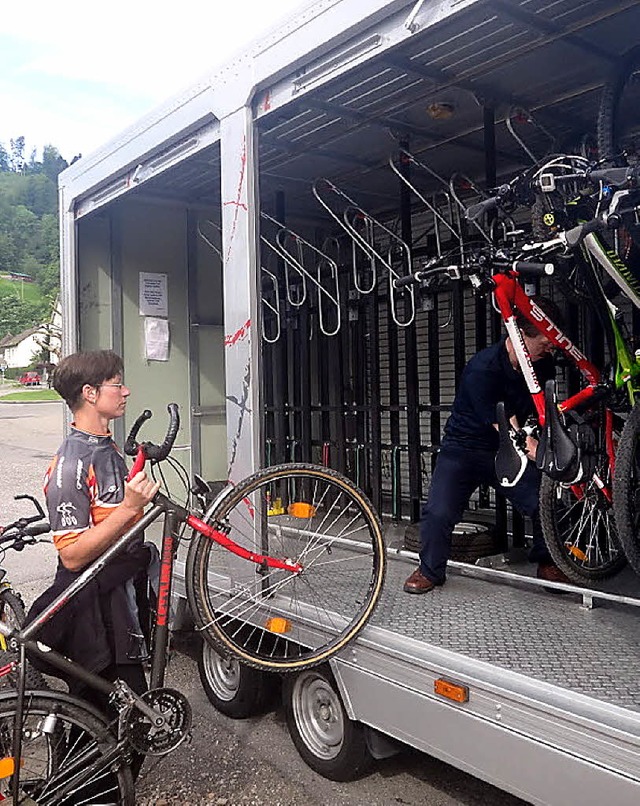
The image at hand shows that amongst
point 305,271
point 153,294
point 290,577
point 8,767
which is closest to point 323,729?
point 290,577

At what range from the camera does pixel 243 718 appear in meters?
3.76

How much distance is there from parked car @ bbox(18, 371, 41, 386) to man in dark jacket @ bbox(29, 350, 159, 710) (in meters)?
58.8

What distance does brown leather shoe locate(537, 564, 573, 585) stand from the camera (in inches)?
130

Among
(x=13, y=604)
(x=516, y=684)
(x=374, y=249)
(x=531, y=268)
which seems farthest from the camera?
(x=374, y=249)

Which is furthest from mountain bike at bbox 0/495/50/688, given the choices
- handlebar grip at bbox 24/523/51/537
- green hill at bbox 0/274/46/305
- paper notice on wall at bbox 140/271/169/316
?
green hill at bbox 0/274/46/305

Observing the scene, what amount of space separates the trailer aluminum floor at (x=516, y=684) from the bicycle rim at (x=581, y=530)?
0.13 m

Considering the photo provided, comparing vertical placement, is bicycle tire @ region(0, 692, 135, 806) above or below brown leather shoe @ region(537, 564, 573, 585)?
below

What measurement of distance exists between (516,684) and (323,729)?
124 cm

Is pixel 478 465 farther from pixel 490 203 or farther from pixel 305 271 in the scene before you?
pixel 305 271

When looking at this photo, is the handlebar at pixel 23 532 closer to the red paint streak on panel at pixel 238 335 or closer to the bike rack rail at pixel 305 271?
the red paint streak on panel at pixel 238 335

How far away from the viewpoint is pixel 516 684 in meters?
2.26

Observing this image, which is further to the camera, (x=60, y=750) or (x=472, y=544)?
(x=472, y=544)

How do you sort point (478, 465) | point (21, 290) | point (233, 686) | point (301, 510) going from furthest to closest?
point (21, 290), point (301, 510), point (233, 686), point (478, 465)

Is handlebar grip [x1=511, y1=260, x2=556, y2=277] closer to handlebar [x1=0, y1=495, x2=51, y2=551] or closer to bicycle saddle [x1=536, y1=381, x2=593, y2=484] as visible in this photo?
bicycle saddle [x1=536, y1=381, x2=593, y2=484]
